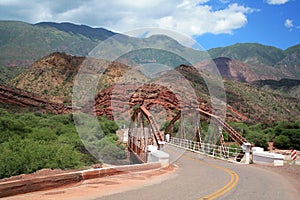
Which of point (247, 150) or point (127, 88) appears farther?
point (127, 88)

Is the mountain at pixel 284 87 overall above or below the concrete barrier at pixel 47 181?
above

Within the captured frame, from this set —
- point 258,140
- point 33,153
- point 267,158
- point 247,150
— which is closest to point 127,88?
point 258,140

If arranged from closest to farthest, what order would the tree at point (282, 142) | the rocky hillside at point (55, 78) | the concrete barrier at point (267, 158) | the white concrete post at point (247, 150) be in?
1. the concrete barrier at point (267, 158)
2. the white concrete post at point (247, 150)
3. the tree at point (282, 142)
4. the rocky hillside at point (55, 78)

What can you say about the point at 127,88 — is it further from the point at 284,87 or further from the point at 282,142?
the point at 284,87

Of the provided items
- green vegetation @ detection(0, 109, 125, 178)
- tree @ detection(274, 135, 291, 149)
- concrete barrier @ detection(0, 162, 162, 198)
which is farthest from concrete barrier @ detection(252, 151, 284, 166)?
tree @ detection(274, 135, 291, 149)

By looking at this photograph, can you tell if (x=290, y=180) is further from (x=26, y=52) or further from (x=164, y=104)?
(x=26, y=52)

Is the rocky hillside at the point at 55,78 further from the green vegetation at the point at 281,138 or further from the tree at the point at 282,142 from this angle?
the tree at the point at 282,142

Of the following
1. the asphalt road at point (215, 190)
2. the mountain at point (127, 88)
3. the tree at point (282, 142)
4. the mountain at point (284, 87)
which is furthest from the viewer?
the mountain at point (284, 87)

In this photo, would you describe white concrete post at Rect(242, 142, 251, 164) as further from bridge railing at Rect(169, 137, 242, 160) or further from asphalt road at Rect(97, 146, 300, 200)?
asphalt road at Rect(97, 146, 300, 200)

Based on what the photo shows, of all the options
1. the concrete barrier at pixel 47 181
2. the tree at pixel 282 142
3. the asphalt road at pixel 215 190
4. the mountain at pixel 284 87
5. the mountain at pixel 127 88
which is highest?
the mountain at pixel 284 87

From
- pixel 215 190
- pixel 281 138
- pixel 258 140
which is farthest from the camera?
pixel 281 138

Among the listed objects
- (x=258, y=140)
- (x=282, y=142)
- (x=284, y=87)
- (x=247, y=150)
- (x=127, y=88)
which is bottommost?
(x=282, y=142)

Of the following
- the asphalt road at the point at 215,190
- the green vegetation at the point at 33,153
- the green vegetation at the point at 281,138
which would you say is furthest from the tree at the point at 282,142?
the asphalt road at the point at 215,190

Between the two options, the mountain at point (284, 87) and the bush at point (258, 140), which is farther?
the mountain at point (284, 87)
